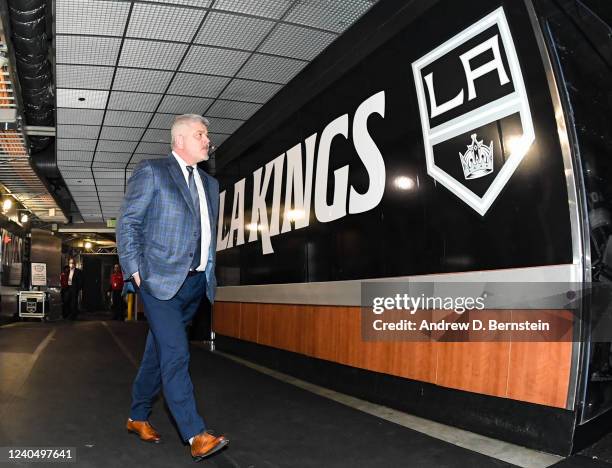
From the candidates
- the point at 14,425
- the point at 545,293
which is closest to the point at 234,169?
the point at 14,425

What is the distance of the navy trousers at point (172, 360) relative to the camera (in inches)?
86.0

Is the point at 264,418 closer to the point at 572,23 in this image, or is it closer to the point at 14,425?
the point at 14,425

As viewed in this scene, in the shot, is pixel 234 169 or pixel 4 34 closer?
pixel 4 34

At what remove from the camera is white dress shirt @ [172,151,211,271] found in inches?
96.5

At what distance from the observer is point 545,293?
7.86 feet

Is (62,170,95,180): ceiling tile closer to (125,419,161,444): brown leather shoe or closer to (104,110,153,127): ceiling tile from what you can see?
(104,110,153,127): ceiling tile

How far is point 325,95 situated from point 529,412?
9.98 ft

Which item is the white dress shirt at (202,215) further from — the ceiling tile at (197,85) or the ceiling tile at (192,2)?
the ceiling tile at (197,85)

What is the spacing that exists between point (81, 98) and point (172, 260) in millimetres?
4518

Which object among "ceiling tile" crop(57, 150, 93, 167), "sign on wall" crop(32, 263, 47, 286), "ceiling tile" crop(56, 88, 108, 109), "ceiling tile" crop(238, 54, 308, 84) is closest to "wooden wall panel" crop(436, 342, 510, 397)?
"ceiling tile" crop(238, 54, 308, 84)

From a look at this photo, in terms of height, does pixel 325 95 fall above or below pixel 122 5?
below

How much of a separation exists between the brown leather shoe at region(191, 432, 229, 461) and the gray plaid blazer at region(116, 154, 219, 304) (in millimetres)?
611

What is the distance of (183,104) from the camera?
6.24 meters

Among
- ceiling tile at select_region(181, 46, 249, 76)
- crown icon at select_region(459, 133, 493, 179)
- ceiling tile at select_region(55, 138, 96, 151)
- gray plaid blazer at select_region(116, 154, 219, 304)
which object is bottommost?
gray plaid blazer at select_region(116, 154, 219, 304)
